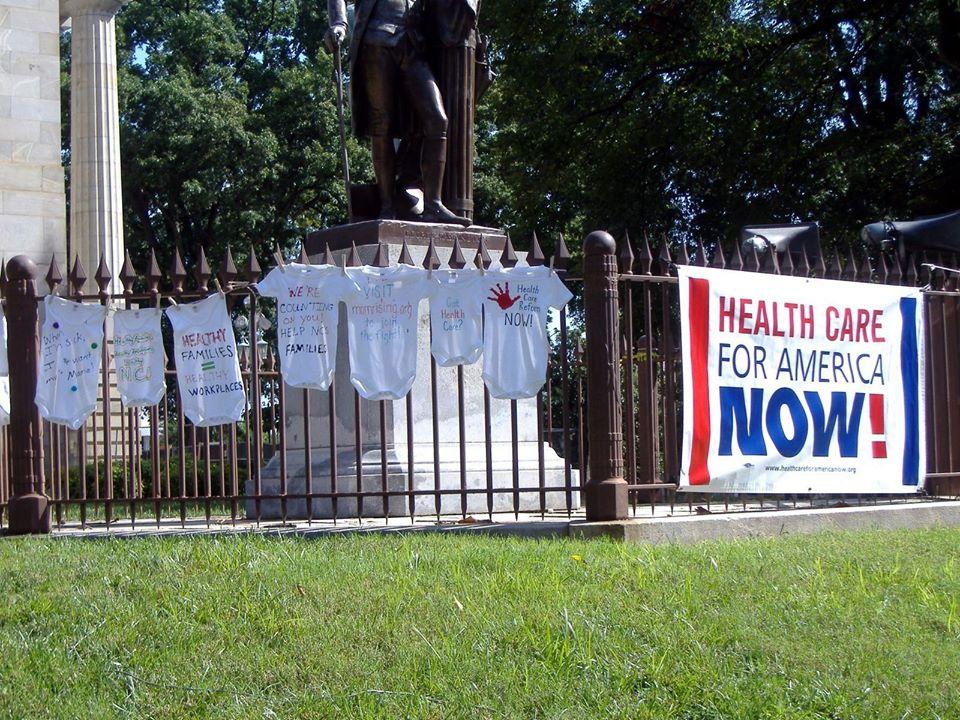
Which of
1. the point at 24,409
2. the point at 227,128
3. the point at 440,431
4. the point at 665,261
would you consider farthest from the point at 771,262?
the point at 227,128

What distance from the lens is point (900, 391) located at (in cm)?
1079

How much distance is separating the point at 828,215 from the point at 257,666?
19237 millimetres

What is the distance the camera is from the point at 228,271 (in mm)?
9422

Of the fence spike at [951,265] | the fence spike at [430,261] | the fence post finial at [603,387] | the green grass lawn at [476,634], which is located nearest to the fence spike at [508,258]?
the fence spike at [430,261]

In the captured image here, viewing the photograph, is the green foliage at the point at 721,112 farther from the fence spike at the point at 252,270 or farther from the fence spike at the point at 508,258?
the fence spike at the point at 252,270

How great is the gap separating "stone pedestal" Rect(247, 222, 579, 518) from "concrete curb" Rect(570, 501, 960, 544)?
1456 millimetres

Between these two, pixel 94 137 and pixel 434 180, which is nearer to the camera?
pixel 434 180

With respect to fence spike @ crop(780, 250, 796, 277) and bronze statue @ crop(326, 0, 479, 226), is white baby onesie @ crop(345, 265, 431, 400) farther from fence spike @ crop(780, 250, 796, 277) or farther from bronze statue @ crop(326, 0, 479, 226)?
fence spike @ crop(780, 250, 796, 277)

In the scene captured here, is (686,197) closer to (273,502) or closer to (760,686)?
(273,502)

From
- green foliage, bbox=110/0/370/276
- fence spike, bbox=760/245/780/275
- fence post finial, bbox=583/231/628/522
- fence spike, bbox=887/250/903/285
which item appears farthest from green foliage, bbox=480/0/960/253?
fence post finial, bbox=583/231/628/522

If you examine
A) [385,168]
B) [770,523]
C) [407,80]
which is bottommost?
[770,523]

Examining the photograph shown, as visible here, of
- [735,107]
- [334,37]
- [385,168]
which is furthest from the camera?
[735,107]

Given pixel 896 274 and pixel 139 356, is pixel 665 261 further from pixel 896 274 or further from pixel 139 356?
pixel 139 356

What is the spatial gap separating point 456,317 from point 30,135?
1386 cm
